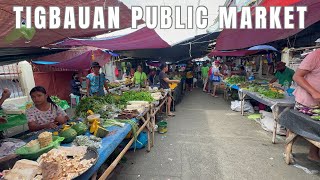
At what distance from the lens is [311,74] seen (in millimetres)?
3549

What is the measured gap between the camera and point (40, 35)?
382 centimetres

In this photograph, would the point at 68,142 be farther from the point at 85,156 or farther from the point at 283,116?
the point at 283,116

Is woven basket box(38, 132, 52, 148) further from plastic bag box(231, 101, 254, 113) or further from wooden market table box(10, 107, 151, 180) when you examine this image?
plastic bag box(231, 101, 254, 113)

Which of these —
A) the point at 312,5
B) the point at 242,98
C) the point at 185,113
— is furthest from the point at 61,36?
the point at 242,98

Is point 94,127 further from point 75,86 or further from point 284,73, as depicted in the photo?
point 75,86

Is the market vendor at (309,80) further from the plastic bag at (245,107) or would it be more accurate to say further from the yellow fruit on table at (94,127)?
the plastic bag at (245,107)

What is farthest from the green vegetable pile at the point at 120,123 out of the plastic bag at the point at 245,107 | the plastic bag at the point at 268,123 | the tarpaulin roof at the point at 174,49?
the plastic bag at the point at 245,107

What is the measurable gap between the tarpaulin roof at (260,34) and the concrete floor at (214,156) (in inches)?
92.2

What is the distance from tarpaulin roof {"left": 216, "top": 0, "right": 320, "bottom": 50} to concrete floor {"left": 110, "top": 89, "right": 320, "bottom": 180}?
7.68 feet

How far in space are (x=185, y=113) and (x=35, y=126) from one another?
589cm

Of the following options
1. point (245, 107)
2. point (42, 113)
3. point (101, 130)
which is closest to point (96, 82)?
point (42, 113)

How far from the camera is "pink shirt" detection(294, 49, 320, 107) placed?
3420 millimetres

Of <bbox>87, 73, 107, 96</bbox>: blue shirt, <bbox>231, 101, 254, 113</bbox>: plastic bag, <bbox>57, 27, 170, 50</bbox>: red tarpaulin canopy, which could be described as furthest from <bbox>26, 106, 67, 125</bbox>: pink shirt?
<bbox>231, 101, 254, 113</bbox>: plastic bag

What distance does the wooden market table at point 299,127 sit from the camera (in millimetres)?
3142
